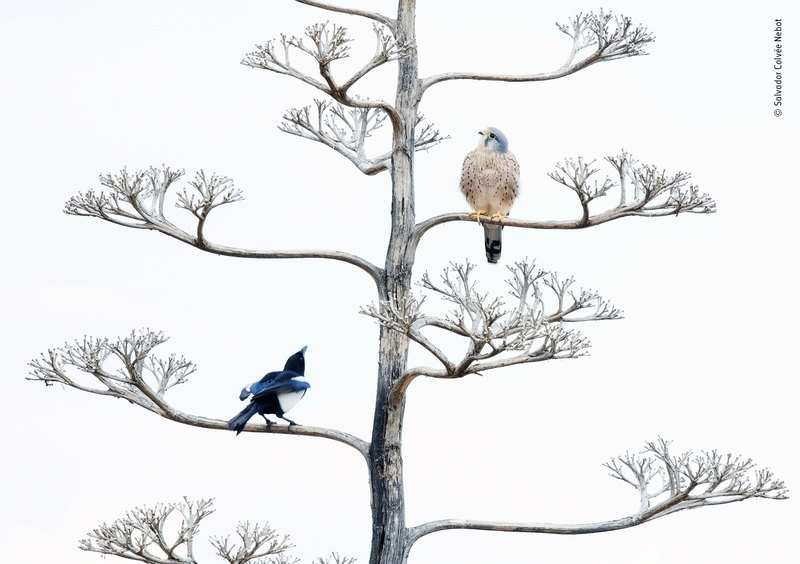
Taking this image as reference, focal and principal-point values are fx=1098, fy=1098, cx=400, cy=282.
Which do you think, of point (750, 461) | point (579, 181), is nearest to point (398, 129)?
point (579, 181)

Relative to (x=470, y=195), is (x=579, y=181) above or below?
below

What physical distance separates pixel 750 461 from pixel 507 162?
2.19 m

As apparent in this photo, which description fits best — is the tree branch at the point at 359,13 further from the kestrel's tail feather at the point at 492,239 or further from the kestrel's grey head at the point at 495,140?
the kestrel's tail feather at the point at 492,239

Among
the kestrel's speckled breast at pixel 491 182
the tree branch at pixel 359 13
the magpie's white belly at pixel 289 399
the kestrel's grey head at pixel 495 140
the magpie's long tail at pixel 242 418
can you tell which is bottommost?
the magpie's long tail at pixel 242 418

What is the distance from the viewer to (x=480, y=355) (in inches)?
193

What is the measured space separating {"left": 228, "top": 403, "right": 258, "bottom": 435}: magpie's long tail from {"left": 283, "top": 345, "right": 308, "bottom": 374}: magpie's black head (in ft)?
1.11

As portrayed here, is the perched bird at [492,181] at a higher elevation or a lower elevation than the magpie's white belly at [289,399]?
→ higher

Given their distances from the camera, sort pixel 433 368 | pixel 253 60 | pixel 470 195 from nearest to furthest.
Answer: pixel 433 368 < pixel 253 60 < pixel 470 195

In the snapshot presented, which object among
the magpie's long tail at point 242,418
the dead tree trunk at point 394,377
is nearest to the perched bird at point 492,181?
the dead tree trunk at point 394,377

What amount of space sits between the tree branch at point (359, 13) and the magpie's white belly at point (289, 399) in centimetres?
201

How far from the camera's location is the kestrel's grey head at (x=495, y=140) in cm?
653

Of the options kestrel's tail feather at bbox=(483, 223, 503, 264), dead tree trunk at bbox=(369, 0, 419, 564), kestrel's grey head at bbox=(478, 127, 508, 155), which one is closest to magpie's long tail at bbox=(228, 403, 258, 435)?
dead tree trunk at bbox=(369, 0, 419, 564)

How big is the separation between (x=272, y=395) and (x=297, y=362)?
30 cm

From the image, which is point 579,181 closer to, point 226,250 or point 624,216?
point 624,216
